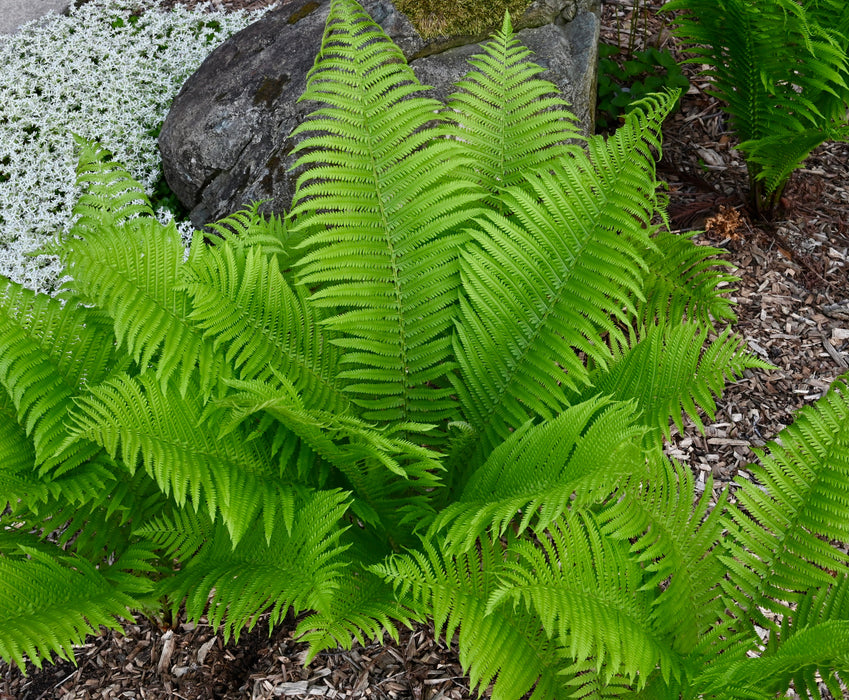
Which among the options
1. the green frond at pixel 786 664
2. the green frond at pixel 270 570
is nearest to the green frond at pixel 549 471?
the green frond at pixel 270 570

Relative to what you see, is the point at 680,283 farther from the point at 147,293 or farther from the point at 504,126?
the point at 147,293

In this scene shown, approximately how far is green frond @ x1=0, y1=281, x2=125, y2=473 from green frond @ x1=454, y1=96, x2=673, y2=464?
907 mm

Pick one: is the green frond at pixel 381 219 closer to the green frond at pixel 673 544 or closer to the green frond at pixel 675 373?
the green frond at pixel 675 373

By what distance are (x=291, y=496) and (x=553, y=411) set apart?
76 centimetres

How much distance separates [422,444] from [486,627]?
59 cm

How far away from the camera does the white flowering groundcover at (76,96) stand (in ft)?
11.2

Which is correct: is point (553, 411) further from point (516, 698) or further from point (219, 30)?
point (219, 30)

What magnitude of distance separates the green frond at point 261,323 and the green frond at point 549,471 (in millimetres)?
483

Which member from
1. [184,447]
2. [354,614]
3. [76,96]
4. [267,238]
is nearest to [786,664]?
[354,614]

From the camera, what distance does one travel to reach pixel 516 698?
1.47 meters

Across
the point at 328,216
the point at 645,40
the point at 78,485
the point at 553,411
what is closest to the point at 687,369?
the point at 553,411

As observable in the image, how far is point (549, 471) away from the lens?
1.48 meters

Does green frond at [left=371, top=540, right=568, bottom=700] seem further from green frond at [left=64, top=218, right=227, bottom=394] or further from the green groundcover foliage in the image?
green frond at [left=64, top=218, right=227, bottom=394]

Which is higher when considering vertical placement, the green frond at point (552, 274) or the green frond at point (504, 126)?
the green frond at point (504, 126)
